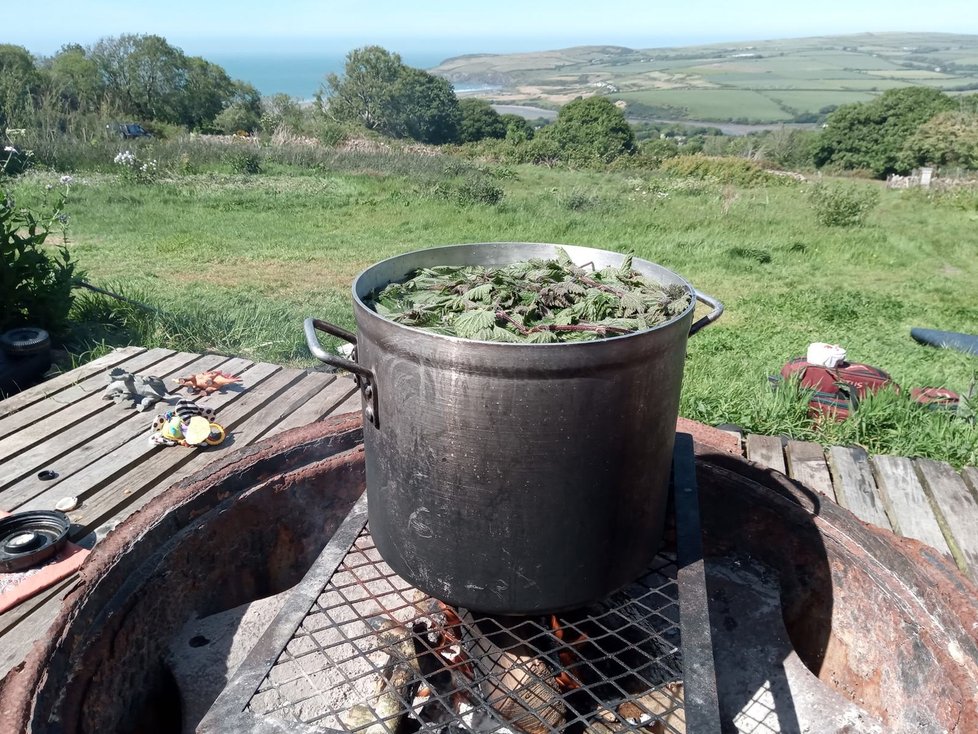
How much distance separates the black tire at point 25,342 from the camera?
425 cm

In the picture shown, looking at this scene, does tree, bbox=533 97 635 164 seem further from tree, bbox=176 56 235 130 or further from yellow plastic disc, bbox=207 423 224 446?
yellow plastic disc, bbox=207 423 224 446

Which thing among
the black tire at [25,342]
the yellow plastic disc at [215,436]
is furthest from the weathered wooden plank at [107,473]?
the black tire at [25,342]

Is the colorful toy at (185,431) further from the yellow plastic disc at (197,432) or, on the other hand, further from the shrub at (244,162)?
the shrub at (244,162)

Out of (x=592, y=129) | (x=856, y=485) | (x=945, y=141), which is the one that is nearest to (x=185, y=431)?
(x=856, y=485)

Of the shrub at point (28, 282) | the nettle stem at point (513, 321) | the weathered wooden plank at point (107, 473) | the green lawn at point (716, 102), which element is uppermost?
the nettle stem at point (513, 321)

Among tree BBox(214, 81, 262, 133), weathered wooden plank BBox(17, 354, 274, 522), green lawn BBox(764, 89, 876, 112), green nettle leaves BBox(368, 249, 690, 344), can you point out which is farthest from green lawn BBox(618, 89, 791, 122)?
green nettle leaves BBox(368, 249, 690, 344)

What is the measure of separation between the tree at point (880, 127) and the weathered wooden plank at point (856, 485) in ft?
122

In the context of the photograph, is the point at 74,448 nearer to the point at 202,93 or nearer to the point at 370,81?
the point at 202,93

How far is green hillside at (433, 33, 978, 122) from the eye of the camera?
9212 centimetres

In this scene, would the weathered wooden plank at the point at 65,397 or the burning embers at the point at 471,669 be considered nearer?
the burning embers at the point at 471,669

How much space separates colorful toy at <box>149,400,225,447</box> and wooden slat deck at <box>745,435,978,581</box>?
102 inches

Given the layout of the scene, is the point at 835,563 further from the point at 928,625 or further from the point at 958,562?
the point at 958,562

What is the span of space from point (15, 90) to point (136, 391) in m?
19.4

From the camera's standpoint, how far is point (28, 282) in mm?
4734
